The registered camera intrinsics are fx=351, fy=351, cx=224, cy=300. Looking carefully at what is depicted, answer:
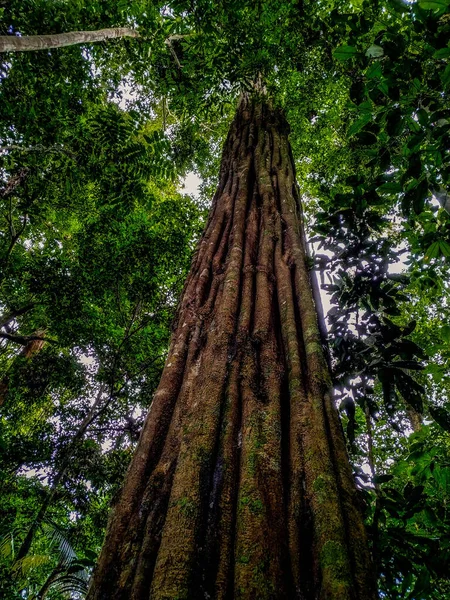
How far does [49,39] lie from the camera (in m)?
3.52

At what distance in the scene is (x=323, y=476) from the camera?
1.19 m

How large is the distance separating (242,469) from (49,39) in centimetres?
434

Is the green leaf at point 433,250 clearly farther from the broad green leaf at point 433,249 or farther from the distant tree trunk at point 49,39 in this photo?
the distant tree trunk at point 49,39

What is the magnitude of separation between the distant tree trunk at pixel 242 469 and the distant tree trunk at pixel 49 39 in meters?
2.90

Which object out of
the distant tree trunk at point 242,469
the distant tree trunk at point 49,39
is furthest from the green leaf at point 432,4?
the distant tree trunk at point 49,39

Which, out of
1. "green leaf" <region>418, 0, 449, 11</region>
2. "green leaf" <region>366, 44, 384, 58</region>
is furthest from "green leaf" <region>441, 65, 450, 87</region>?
"green leaf" <region>366, 44, 384, 58</region>

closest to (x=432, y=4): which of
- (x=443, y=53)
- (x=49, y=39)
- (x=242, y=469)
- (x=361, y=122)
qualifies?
(x=443, y=53)

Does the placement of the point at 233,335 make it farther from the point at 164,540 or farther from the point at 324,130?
the point at 324,130

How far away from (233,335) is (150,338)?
15.9ft

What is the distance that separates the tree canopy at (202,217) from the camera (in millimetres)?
1812

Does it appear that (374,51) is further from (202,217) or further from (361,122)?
(202,217)

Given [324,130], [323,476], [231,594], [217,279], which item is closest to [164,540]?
[231,594]

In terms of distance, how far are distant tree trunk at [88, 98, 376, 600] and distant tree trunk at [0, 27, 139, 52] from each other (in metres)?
2.90

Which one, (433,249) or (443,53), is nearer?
(443,53)
